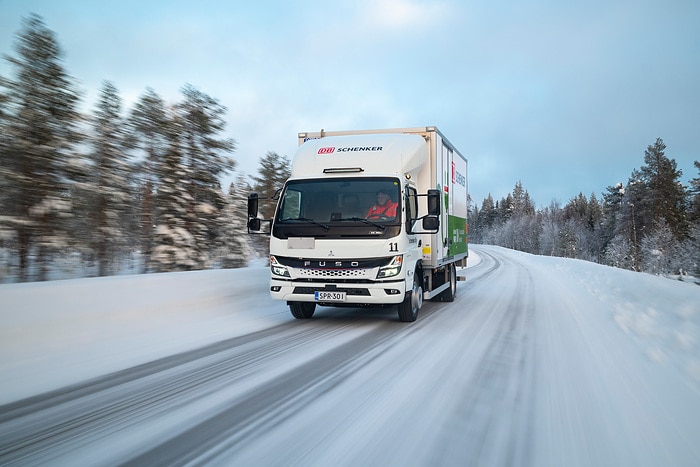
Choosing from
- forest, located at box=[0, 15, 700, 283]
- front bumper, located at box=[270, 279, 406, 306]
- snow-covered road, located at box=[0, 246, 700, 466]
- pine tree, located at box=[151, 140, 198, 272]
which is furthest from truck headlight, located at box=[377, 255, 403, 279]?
pine tree, located at box=[151, 140, 198, 272]

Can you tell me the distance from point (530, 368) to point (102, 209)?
510 inches

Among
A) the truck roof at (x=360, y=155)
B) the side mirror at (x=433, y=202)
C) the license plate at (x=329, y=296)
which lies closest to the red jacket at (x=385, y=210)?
the side mirror at (x=433, y=202)

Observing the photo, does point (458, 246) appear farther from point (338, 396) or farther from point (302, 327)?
point (338, 396)

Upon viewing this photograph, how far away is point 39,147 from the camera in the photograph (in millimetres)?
11078

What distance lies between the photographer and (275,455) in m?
2.85

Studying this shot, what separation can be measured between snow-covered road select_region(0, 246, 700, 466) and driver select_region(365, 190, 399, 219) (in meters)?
1.92

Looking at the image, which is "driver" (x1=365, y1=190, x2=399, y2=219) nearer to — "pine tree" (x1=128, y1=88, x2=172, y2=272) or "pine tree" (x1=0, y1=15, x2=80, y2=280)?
"pine tree" (x1=0, y1=15, x2=80, y2=280)

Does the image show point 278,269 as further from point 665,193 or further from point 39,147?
point 665,193

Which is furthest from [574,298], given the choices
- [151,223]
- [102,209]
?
[151,223]

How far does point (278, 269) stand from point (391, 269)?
192 cm

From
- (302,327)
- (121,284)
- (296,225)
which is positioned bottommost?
(302,327)

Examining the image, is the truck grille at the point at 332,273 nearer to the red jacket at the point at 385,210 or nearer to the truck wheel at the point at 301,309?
the red jacket at the point at 385,210

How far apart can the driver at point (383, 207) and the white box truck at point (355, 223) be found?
2cm

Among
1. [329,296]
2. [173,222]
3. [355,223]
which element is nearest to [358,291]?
[329,296]
